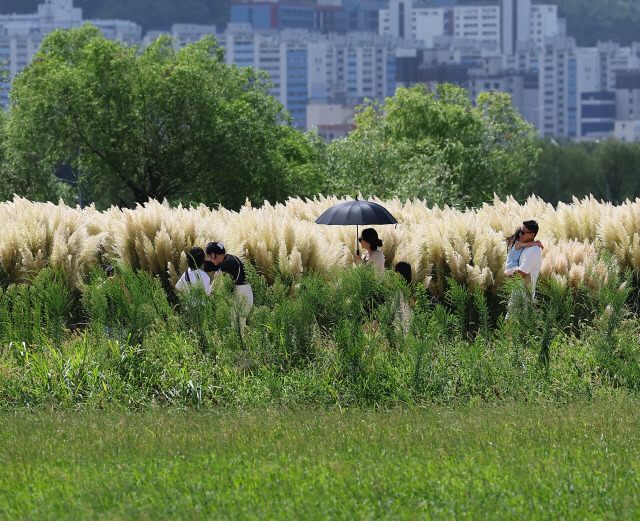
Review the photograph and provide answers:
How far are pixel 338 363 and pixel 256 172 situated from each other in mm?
26801

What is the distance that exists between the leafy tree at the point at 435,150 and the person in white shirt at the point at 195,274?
12149 mm

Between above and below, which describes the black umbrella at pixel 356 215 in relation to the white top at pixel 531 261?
above

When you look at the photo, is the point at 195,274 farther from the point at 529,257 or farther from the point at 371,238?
the point at 529,257

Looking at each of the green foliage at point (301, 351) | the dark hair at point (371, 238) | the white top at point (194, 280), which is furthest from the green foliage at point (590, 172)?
the green foliage at point (301, 351)

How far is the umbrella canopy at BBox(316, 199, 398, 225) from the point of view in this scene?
10148mm

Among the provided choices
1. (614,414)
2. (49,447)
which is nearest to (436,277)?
(614,414)

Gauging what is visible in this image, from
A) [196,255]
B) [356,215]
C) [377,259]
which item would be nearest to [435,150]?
[356,215]

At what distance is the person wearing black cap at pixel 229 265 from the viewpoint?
28.5 ft

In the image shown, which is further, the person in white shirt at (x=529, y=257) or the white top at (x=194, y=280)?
the person in white shirt at (x=529, y=257)

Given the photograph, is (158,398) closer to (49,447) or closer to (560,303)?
(49,447)

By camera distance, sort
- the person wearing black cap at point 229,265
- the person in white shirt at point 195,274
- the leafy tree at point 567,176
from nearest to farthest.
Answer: the person in white shirt at point 195,274 → the person wearing black cap at point 229,265 → the leafy tree at point 567,176

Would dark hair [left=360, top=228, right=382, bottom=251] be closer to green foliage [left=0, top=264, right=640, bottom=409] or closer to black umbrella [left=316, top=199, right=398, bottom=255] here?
black umbrella [left=316, top=199, right=398, bottom=255]

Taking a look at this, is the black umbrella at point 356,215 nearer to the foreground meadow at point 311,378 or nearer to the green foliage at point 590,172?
the foreground meadow at point 311,378

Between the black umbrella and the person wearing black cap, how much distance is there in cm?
162
